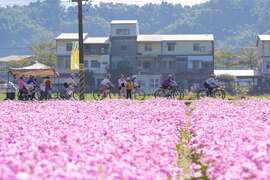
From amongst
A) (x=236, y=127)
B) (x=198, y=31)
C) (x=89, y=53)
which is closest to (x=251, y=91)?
(x=89, y=53)

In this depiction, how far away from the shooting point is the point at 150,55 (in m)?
85.8

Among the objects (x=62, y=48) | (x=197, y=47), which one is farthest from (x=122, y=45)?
(x=197, y=47)

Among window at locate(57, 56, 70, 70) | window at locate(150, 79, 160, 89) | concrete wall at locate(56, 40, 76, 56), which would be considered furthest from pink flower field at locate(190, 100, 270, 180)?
concrete wall at locate(56, 40, 76, 56)

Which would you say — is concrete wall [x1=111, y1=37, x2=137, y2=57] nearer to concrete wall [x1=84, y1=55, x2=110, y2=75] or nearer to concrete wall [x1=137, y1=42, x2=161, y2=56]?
concrete wall [x1=137, y1=42, x2=161, y2=56]

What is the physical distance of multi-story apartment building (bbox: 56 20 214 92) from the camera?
83.8m

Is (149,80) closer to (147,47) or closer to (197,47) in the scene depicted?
(147,47)

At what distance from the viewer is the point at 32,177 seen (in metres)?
4.95

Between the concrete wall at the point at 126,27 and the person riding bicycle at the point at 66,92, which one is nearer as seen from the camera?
the person riding bicycle at the point at 66,92

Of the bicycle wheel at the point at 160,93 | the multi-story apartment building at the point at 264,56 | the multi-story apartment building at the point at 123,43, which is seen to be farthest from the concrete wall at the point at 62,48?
the bicycle wheel at the point at 160,93

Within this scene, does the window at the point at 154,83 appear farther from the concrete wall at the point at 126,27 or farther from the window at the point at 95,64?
the window at the point at 95,64

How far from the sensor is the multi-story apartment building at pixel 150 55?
83812 millimetres

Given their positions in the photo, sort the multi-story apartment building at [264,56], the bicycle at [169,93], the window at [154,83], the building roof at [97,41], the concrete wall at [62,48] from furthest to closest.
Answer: the concrete wall at [62,48] → the building roof at [97,41] → the multi-story apartment building at [264,56] → the window at [154,83] → the bicycle at [169,93]

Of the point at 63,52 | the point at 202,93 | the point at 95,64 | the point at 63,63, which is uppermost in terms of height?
the point at 63,52

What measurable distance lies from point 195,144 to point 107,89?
83.5ft
